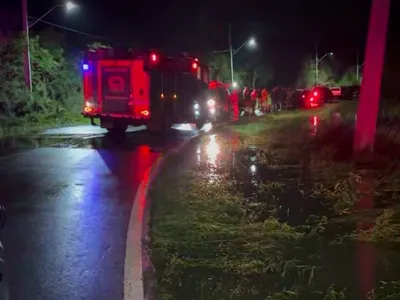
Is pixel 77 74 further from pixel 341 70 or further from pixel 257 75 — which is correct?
pixel 341 70

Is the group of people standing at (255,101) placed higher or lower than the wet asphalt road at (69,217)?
higher

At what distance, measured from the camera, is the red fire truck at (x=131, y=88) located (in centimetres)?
1883

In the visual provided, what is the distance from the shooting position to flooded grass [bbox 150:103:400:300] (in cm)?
498

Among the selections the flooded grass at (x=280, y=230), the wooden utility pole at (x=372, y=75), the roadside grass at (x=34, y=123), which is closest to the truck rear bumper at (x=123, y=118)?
the roadside grass at (x=34, y=123)

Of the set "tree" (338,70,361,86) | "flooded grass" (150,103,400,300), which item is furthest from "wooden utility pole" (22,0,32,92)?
"tree" (338,70,361,86)

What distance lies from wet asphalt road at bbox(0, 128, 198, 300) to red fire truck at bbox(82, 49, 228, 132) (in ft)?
11.3

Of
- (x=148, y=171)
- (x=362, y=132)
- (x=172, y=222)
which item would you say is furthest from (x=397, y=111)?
(x=172, y=222)

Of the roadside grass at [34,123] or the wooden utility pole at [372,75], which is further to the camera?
the roadside grass at [34,123]

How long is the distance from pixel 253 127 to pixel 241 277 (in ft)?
60.0

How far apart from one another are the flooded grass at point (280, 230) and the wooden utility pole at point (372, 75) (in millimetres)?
475

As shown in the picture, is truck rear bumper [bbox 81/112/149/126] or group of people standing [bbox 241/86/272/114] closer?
truck rear bumper [bbox 81/112/149/126]

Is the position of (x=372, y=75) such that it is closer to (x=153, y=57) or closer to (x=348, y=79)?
(x=153, y=57)

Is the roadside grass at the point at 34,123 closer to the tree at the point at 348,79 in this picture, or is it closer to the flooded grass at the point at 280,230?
the flooded grass at the point at 280,230

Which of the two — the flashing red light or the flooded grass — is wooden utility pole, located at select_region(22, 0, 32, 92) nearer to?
the flashing red light
